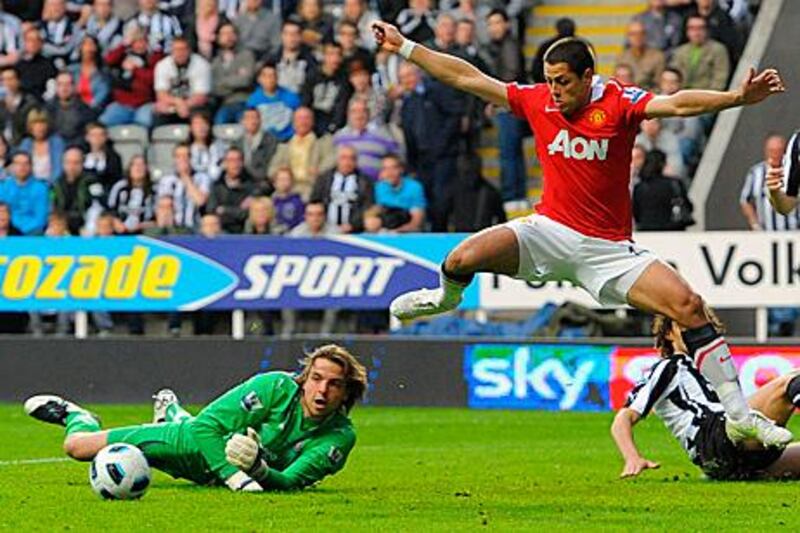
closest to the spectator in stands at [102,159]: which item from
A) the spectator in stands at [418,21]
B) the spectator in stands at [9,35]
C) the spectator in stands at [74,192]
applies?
the spectator in stands at [74,192]

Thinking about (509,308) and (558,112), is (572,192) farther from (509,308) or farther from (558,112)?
(509,308)

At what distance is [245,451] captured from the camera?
10.7 meters

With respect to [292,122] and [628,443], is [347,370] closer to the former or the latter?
[628,443]

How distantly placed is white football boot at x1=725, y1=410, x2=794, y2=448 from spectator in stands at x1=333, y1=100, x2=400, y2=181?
37.6ft

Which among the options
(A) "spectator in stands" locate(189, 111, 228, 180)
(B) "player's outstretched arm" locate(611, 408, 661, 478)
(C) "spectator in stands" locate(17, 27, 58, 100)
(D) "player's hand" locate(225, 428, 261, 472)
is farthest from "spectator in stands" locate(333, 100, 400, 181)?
(D) "player's hand" locate(225, 428, 261, 472)

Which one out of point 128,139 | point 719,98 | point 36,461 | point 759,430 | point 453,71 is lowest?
point 36,461

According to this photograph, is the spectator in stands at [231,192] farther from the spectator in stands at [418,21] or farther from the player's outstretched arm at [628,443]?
the player's outstretched arm at [628,443]

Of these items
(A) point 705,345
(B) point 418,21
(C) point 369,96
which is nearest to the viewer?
(A) point 705,345

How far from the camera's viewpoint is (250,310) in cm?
2134

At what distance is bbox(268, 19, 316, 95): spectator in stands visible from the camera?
77.5ft

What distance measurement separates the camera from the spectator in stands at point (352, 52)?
23.3 m

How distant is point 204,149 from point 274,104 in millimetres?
1006

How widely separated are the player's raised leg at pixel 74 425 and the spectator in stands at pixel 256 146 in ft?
35.5

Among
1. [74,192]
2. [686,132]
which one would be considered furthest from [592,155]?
[74,192]
